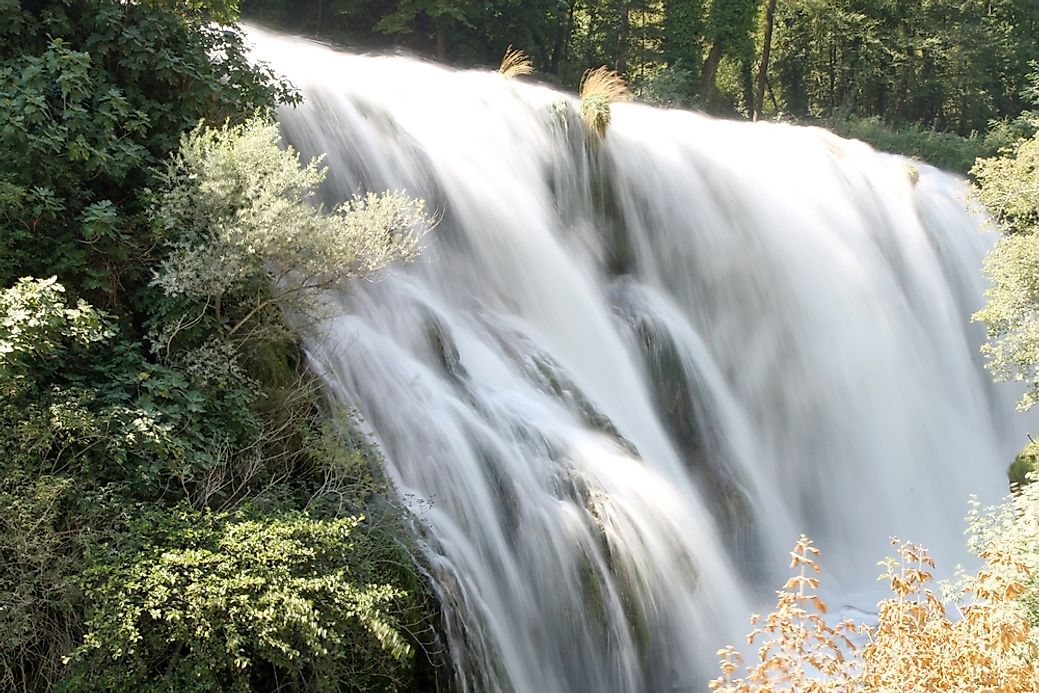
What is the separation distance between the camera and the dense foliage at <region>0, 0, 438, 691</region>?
583 centimetres

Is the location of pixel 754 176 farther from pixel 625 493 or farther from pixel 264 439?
pixel 264 439

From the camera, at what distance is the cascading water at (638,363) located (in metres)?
9.03

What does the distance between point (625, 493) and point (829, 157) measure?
13.6 meters

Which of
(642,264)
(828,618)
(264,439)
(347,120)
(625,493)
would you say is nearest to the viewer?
(264,439)

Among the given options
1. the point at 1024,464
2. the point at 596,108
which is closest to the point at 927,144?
the point at 1024,464

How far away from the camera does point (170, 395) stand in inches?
286

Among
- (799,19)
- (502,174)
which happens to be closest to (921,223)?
(502,174)

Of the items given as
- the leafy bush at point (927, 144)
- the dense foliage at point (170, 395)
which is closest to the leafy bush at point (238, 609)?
the dense foliage at point (170, 395)

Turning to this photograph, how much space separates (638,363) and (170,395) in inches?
321

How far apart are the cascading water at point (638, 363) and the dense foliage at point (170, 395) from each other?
100 centimetres

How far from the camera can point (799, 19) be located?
135ft

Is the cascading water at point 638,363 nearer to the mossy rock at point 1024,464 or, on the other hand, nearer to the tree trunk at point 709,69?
the mossy rock at point 1024,464

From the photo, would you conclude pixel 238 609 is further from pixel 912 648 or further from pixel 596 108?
pixel 596 108

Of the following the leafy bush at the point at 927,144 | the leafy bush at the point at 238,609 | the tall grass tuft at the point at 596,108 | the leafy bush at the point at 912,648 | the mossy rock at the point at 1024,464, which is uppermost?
the tall grass tuft at the point at 596,108
